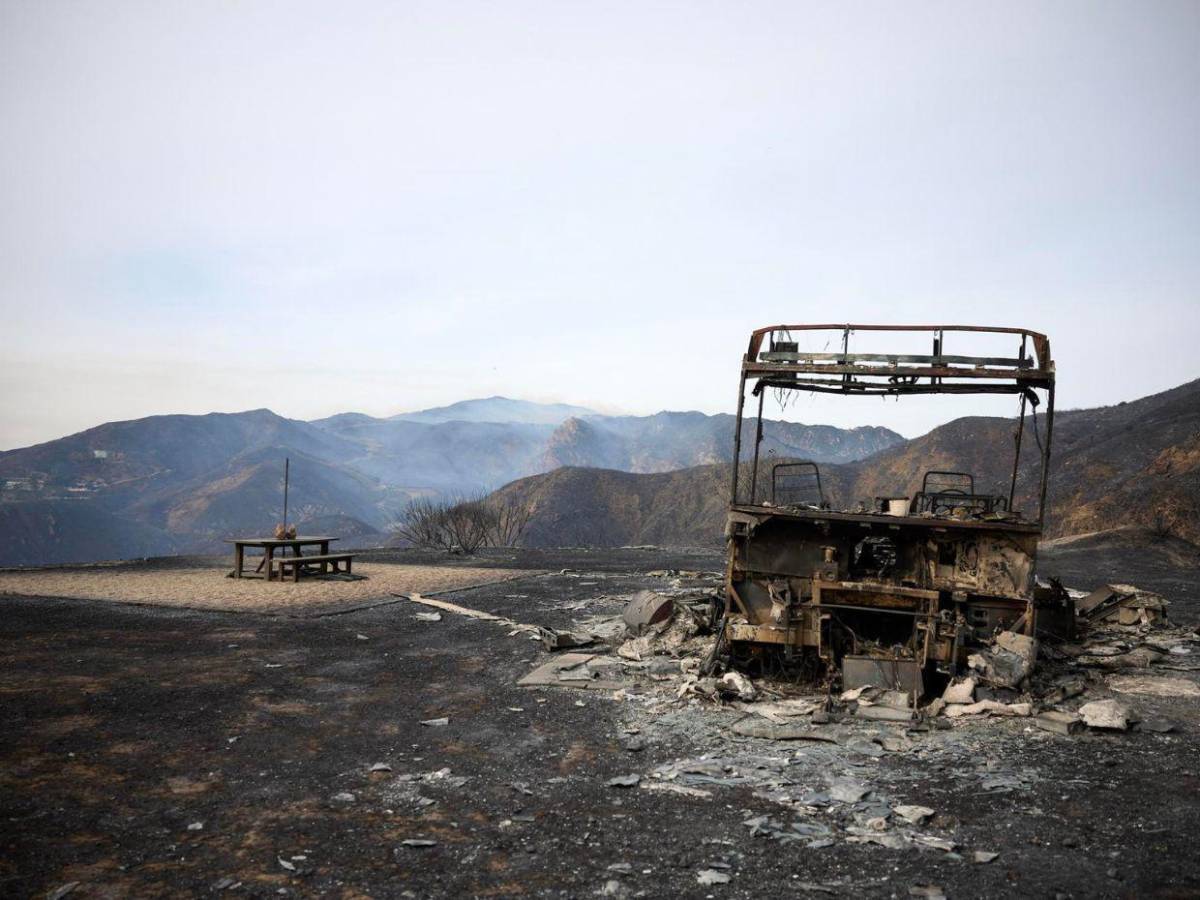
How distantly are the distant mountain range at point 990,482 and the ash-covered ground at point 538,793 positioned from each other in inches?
1043

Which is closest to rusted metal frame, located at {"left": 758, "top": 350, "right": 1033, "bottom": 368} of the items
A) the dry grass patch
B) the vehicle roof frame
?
the vehicle roof frame

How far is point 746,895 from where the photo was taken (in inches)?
153

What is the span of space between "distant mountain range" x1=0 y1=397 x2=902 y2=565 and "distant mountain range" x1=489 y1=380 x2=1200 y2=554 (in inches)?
817

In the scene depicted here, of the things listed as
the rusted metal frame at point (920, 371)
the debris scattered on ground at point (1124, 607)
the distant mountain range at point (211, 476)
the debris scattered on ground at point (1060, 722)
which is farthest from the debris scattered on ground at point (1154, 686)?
the distant mountain range at point (211, 476)

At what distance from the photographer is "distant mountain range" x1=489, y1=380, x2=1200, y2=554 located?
34031 mm

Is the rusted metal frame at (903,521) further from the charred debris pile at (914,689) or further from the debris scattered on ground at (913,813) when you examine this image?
the debris scattered on ground at (913,813)

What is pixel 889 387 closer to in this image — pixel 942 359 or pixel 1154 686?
pixel 942 359

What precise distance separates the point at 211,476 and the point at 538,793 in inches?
4921

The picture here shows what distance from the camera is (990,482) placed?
1919 inches

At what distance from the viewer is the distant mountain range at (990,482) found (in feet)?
112

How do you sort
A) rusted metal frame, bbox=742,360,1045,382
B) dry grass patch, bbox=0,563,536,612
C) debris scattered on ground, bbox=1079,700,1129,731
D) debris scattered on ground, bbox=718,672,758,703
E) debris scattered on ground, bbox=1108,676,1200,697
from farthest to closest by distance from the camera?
dry grass patch, bbox=0,563,536,612 < rusted metal frame, bbox=742,360,1045,382 < debris scattered on ground, bbox=1108,676,1200,697 < debris scattered on ground, bbox=718,672,758,703 < debris scattered on ground, bbox=1079,700,1129,731

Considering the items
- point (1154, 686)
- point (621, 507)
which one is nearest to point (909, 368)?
point (1154, 686)

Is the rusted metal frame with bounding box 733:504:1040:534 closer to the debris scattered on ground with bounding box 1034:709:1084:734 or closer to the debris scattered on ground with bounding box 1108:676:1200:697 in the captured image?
the debris scattered on ground with bounding box 1034:709:1084:734

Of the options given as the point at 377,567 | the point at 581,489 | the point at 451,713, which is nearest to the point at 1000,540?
the point at 451,713
